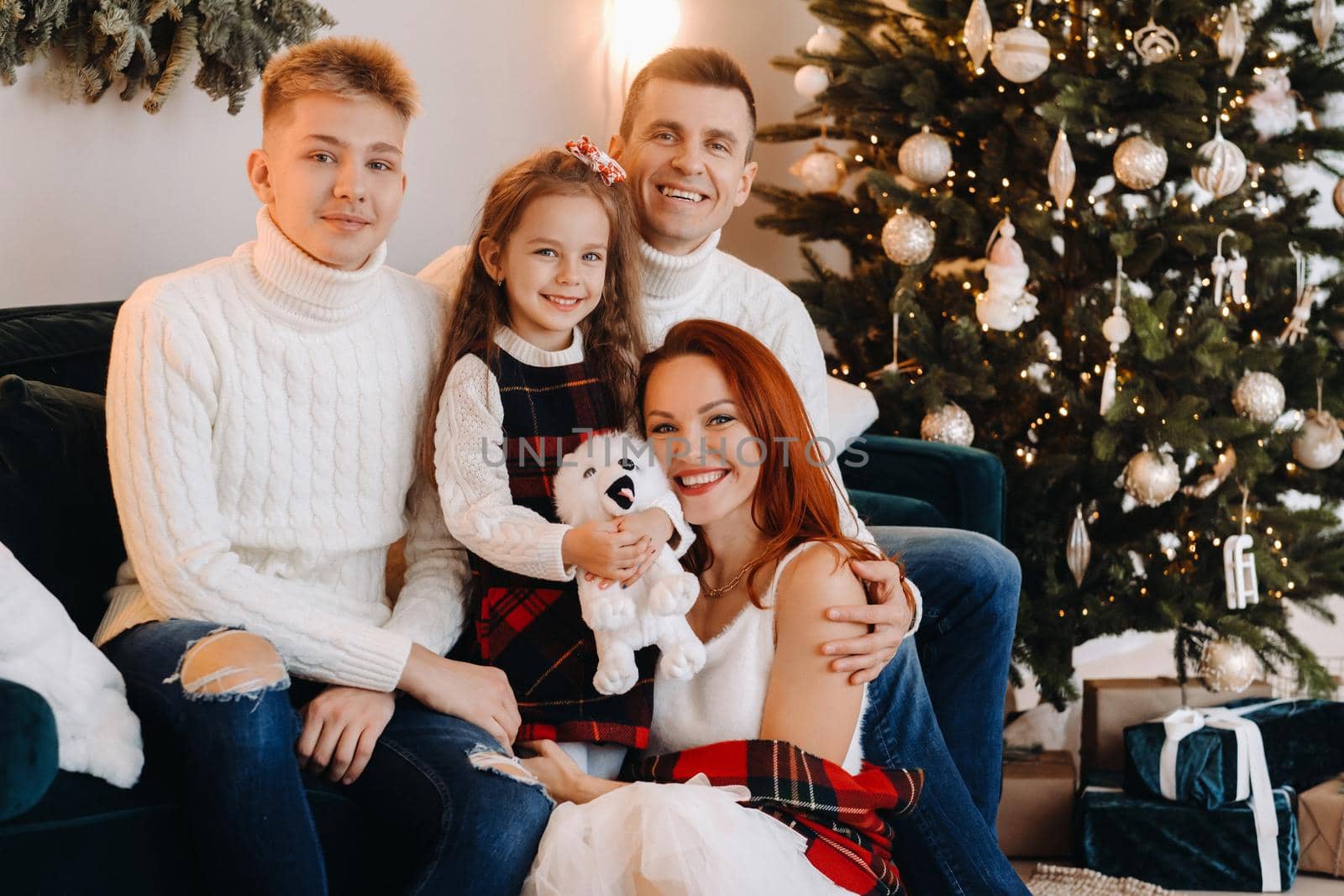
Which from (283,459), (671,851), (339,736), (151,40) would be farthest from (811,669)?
(151,40)

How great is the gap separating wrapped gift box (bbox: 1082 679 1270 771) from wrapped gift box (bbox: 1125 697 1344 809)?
0.14 meters

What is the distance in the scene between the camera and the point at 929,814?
1.72 meters

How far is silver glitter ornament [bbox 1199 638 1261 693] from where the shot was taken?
8.74ft

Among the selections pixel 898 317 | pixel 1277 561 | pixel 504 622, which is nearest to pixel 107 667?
pixel 504 622

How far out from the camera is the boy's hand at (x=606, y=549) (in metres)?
1.54

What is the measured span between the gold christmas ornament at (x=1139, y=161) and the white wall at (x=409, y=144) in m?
1.31

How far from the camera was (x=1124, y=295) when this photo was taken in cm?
273

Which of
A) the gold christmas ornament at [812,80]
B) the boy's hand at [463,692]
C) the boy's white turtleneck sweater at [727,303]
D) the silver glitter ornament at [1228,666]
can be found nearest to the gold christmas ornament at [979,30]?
the gold christmas ornament at [812,80]

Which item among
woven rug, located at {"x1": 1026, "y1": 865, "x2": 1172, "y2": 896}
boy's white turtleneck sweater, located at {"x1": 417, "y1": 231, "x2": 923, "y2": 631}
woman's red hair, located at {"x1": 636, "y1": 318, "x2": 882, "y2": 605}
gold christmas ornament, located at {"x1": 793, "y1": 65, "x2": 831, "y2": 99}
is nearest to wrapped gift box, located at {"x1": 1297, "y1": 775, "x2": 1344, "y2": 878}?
woven rug, located at {"x1": 1026, "y1": 865, "x2": 1172, "y2": 896}

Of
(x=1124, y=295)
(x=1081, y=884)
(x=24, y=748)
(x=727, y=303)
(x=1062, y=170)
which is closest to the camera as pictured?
(x=24, y=748)

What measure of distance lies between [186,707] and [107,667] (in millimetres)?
114

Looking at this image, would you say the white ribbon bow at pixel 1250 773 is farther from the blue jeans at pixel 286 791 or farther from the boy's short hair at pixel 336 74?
the boy's short hair at pixel 336 74

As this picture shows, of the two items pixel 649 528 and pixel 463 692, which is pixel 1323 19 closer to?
pixel 649 528

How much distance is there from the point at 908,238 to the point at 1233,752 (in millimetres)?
1244
